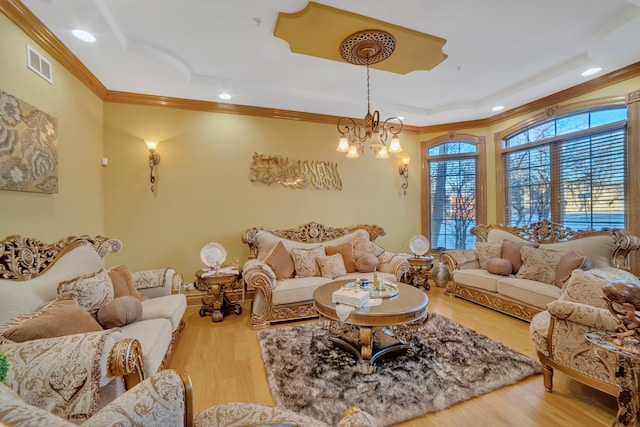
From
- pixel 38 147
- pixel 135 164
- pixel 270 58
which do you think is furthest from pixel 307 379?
pixel 135 164

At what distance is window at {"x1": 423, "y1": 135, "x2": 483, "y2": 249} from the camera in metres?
4.82

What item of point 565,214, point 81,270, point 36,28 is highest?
point 36,28

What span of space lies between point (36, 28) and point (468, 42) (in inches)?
152

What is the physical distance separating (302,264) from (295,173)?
147 centimetres

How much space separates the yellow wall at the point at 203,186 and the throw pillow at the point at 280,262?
59 cm

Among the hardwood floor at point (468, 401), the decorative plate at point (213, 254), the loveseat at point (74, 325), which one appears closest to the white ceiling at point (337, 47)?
the loveseat at point (74, 325)

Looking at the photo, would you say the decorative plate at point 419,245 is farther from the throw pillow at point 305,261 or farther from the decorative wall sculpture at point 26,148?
the decorative wall sculpture at point 26,148

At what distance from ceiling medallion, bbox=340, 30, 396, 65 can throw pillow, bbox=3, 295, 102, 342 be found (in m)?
2.97

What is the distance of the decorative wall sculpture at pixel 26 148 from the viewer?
1924 millimetres

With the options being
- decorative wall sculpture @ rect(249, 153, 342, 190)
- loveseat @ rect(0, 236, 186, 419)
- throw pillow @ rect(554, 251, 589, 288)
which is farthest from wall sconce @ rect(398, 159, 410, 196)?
loveseat @ rect(0, 236, 186, 419)

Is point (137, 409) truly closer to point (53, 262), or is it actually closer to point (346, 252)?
point (53, 262)

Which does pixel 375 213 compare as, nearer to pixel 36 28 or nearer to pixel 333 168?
pixel 333 168

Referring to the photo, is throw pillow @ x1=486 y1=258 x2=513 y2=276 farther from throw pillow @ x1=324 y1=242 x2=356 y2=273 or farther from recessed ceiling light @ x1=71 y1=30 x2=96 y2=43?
recessed ceiling light @ x1=71 y1=30 x2=96 y2=43

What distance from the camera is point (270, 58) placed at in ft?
9.61
